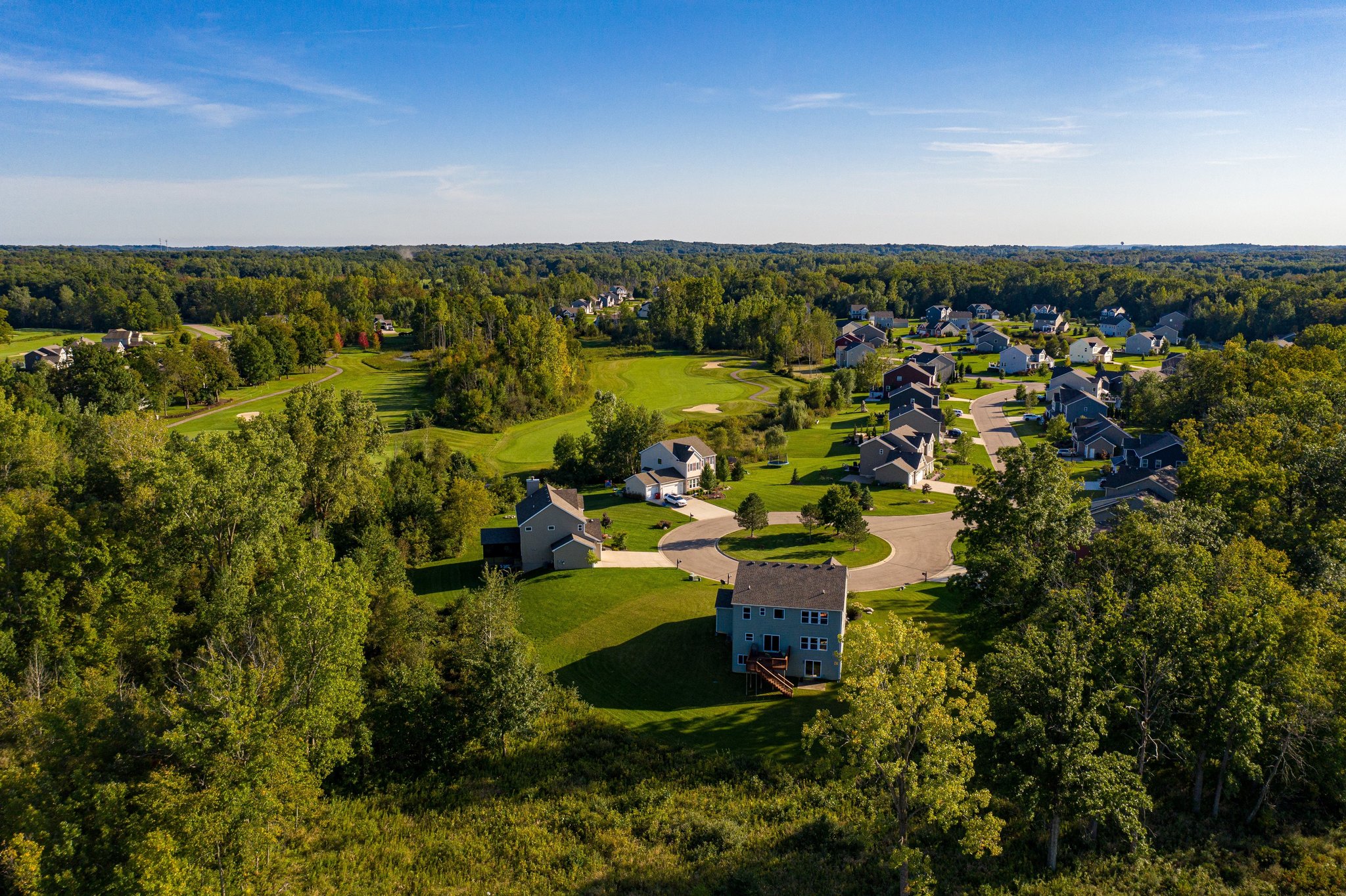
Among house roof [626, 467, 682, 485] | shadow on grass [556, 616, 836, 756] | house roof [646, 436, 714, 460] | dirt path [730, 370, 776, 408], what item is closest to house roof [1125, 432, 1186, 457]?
house roof [646, 436, 714, 460]

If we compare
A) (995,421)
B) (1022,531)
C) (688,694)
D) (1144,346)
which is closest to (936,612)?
(1022,531)

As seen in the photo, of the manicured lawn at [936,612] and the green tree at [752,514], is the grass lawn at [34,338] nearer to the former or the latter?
the green tree at [752,514]

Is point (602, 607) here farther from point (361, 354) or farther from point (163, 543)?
point (361, 354)

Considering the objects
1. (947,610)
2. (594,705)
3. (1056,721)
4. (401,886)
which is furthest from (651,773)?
(947,610)

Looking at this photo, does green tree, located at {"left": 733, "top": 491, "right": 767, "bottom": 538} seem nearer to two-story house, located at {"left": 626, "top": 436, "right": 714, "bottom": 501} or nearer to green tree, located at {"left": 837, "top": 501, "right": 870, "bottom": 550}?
green tree, located at {"left": 837, "top": 501, "right": 870, "bottom": 550}

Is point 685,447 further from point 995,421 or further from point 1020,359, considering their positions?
point 1020,359
